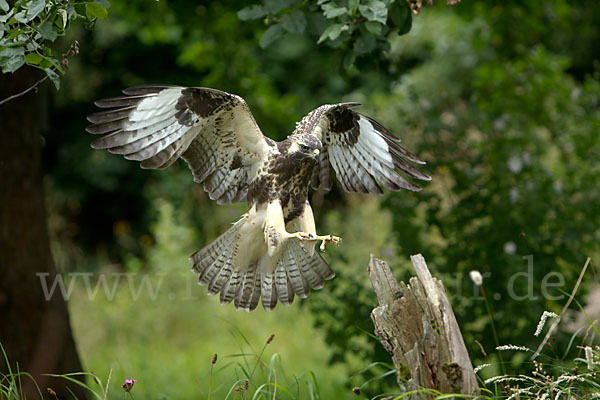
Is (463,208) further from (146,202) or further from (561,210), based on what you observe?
(146,202)

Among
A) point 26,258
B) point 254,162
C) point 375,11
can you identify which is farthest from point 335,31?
point 26,258

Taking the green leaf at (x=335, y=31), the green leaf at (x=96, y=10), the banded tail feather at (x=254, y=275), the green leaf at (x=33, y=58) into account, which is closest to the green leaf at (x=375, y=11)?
the green leaf at (x=335, y=31)

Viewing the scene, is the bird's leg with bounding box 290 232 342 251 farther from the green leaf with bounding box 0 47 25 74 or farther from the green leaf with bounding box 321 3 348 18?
the green leaf with bounding box 0 47 25 74

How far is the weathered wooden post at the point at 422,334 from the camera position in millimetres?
2863

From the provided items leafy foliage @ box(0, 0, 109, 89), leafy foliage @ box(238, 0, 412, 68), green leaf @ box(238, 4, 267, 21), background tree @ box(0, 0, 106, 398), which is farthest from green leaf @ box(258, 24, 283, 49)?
background tree @ box(0, 0, 106, 398)

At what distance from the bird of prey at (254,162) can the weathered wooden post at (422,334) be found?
0.56 m

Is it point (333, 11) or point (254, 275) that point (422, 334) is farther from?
point (333, 11)

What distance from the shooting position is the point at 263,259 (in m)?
4.10

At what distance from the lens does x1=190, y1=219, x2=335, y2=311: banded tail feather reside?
160 inches

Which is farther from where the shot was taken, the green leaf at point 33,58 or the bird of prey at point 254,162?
the bird of prey at point 254,162

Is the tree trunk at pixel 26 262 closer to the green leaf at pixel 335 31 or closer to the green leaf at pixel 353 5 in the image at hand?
the green leaf at pixel 335 31

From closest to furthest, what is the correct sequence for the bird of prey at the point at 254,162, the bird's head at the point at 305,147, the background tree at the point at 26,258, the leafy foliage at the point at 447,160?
the bird of prey at the point at 254,162, the bird's head at the point at 305,147, the background tree at the point at 26,258, the leafy foliage at the point at 447,160

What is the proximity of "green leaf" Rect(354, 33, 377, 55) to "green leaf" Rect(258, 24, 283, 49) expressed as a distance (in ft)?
1.37

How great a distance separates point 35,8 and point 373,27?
5.08 ft
